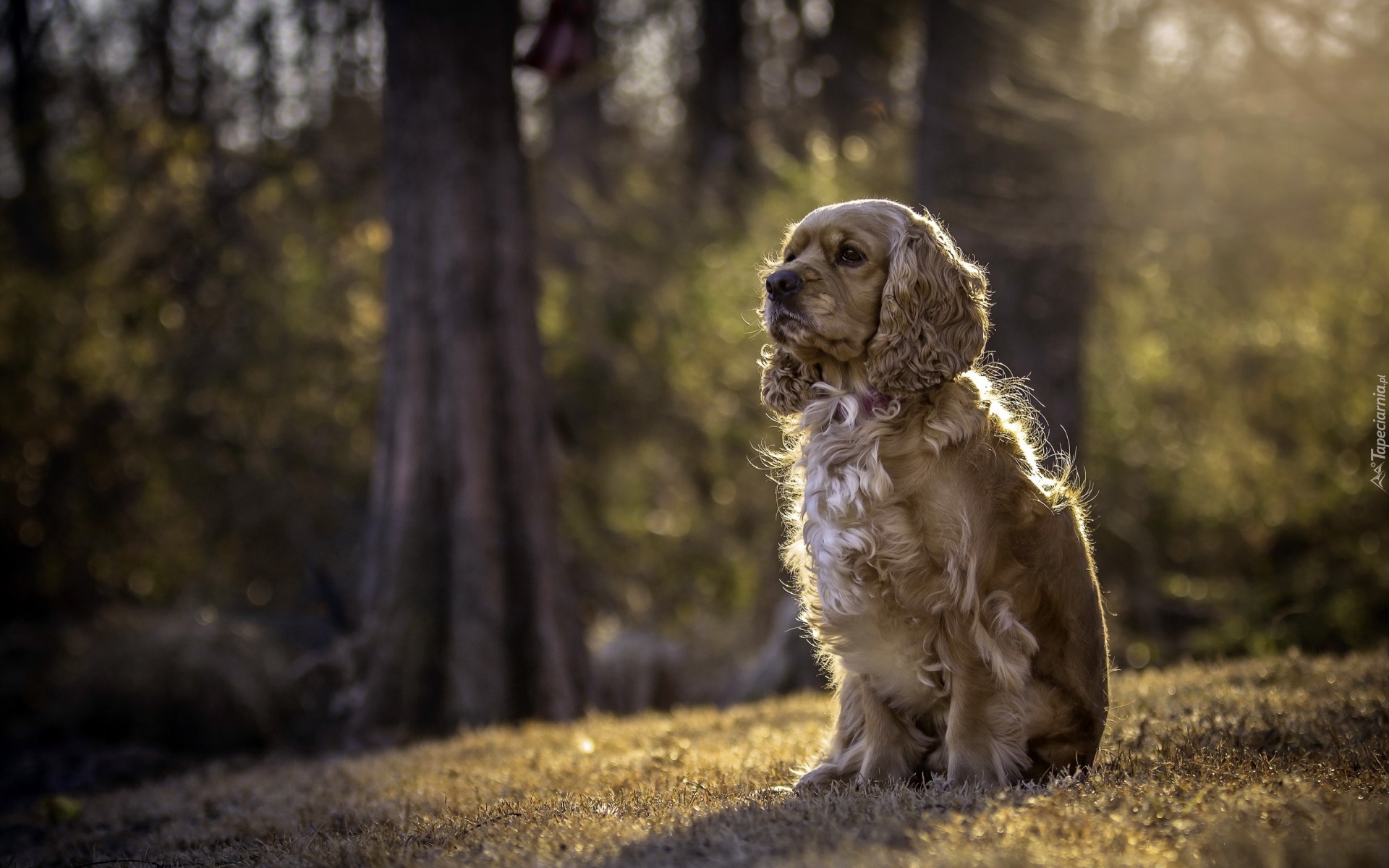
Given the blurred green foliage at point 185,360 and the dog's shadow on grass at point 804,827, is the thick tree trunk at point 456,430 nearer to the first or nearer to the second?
the blurred green foliage at point 185,360

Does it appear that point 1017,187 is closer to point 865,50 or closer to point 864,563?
point 865,50

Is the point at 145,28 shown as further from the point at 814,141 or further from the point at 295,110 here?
the point at 814,141

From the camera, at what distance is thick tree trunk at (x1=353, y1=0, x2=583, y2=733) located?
26.1 feet

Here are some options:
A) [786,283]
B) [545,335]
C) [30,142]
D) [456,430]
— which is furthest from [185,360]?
[786,283]

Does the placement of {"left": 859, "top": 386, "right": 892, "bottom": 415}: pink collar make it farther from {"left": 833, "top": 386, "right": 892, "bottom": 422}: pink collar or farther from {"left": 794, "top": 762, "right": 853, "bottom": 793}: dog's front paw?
{"left": 794, "top": 762, "right": 853, "bottom": 793}: dog's front paw

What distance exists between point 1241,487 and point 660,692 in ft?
23.2

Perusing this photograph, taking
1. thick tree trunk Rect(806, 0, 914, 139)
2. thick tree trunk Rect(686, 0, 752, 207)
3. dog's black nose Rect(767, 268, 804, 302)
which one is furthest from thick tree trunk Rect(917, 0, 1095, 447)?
thick tree trunk Rect(686, 0, 752, 207)

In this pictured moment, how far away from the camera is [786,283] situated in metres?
4.01

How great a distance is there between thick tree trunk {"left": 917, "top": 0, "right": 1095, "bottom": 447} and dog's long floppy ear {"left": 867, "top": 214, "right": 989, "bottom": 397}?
440 centimetres

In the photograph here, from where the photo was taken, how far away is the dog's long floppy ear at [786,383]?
4.22m

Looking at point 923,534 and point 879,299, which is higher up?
point 879,299

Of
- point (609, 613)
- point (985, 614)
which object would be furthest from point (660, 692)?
point (985, 614)

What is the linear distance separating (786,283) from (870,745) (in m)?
1.69

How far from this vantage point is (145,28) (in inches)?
520
